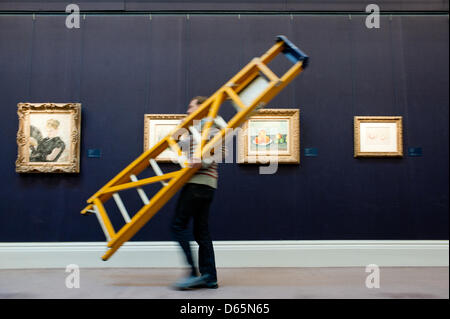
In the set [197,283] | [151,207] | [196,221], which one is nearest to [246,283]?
[197,283]

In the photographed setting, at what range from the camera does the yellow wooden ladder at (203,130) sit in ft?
8.56

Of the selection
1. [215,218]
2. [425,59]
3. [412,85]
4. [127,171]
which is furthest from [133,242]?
[425,59]

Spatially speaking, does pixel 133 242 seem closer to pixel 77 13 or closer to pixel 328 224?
pixel 328 224

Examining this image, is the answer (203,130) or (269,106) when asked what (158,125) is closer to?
(269,106)

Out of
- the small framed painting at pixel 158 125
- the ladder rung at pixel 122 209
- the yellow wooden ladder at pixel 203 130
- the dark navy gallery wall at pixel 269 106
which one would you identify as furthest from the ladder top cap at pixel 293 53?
the ladder rung at pixel 122 209

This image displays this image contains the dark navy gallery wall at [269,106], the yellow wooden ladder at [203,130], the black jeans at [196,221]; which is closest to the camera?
the yellow wooden ladder at [203,130]

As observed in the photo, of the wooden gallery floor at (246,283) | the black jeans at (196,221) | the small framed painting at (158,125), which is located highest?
the small framed painting at (158,125)

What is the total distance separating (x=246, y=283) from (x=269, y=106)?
194 centimetres

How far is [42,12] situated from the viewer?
13.5ft

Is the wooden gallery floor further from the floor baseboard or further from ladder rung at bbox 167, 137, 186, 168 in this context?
ladder rung at bbox 167, 137, 186, 168

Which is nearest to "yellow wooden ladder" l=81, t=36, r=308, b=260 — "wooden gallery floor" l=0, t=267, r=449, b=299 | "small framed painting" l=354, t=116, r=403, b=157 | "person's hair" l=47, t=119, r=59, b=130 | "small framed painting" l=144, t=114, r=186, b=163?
"wooden gallery floor" l=0, t=267, r=449, b=299

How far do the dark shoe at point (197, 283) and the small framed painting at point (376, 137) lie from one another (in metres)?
2.21

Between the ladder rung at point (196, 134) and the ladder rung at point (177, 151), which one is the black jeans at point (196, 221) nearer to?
the ladder rung at point (177, 151)

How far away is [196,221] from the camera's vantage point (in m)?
2.85
